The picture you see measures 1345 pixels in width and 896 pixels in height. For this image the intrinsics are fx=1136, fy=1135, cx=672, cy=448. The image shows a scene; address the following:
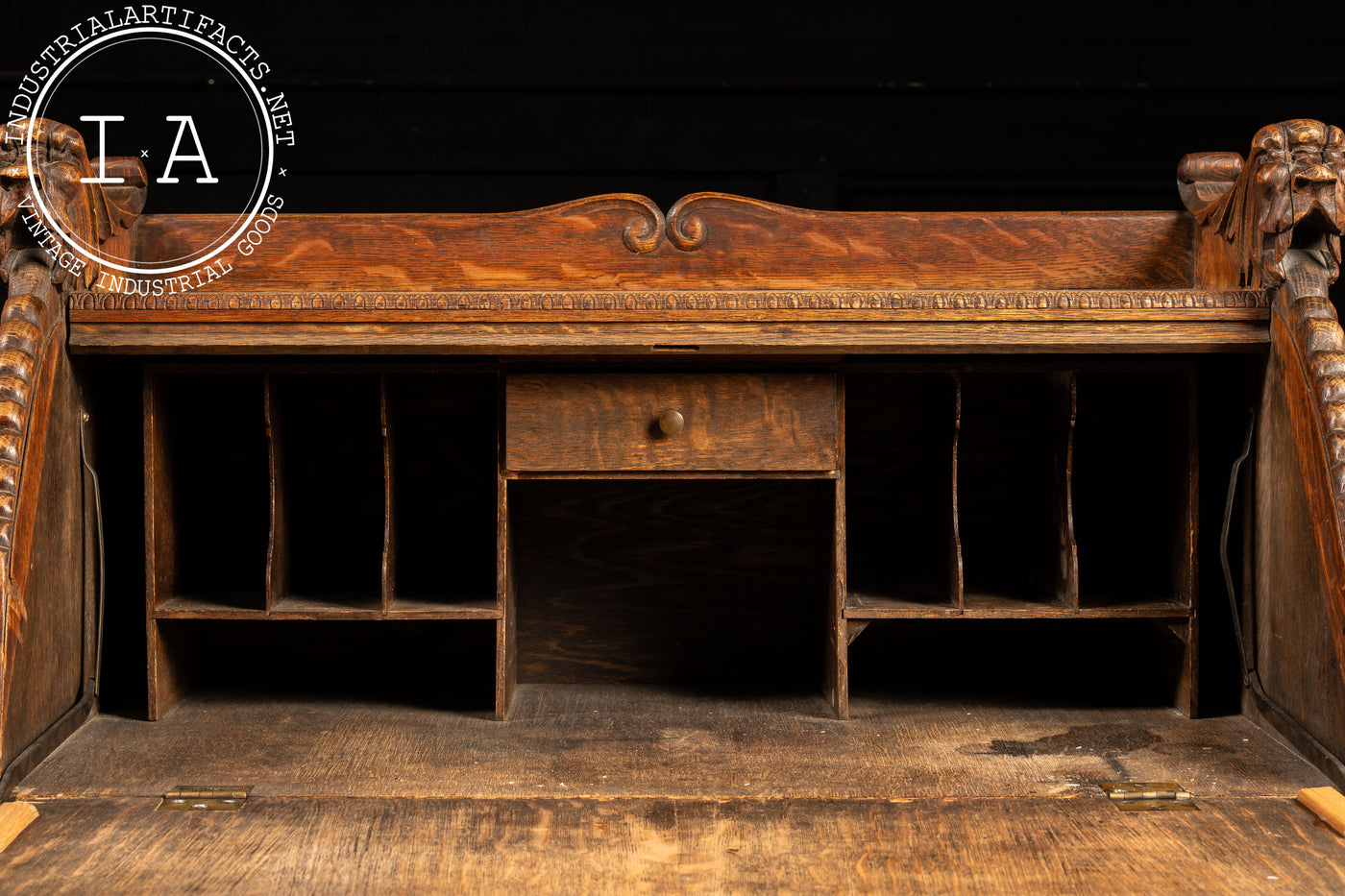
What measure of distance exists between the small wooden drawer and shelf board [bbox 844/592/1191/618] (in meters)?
0.24

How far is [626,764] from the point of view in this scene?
166 centimetres

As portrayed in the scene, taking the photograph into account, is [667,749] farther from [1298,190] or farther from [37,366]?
[1298,190]

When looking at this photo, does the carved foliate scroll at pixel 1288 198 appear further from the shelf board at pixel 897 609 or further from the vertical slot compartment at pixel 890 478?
the shelf board at pixel 897 609

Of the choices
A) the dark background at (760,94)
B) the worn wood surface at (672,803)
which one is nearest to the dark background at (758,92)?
the dark background at (760,94)

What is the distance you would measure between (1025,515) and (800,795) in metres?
0.82

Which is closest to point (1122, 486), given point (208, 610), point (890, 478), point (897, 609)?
point (890, 478)

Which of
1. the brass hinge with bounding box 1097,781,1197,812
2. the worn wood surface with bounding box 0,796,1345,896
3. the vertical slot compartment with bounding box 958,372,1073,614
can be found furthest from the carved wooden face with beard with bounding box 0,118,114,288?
the brass hinge with bounding box 1097,781,1197,812

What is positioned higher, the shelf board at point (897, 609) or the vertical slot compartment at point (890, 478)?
the vertical slot compartment at point (890, 478)

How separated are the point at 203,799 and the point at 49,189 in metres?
0.90

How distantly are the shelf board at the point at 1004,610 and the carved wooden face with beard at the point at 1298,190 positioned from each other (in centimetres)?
53

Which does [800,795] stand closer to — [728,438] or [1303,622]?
[728,438]

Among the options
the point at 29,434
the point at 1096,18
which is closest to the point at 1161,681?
the point at 29,434

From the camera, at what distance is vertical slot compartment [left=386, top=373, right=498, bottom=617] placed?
6.82 ft

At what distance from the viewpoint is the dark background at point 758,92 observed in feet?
11.6
